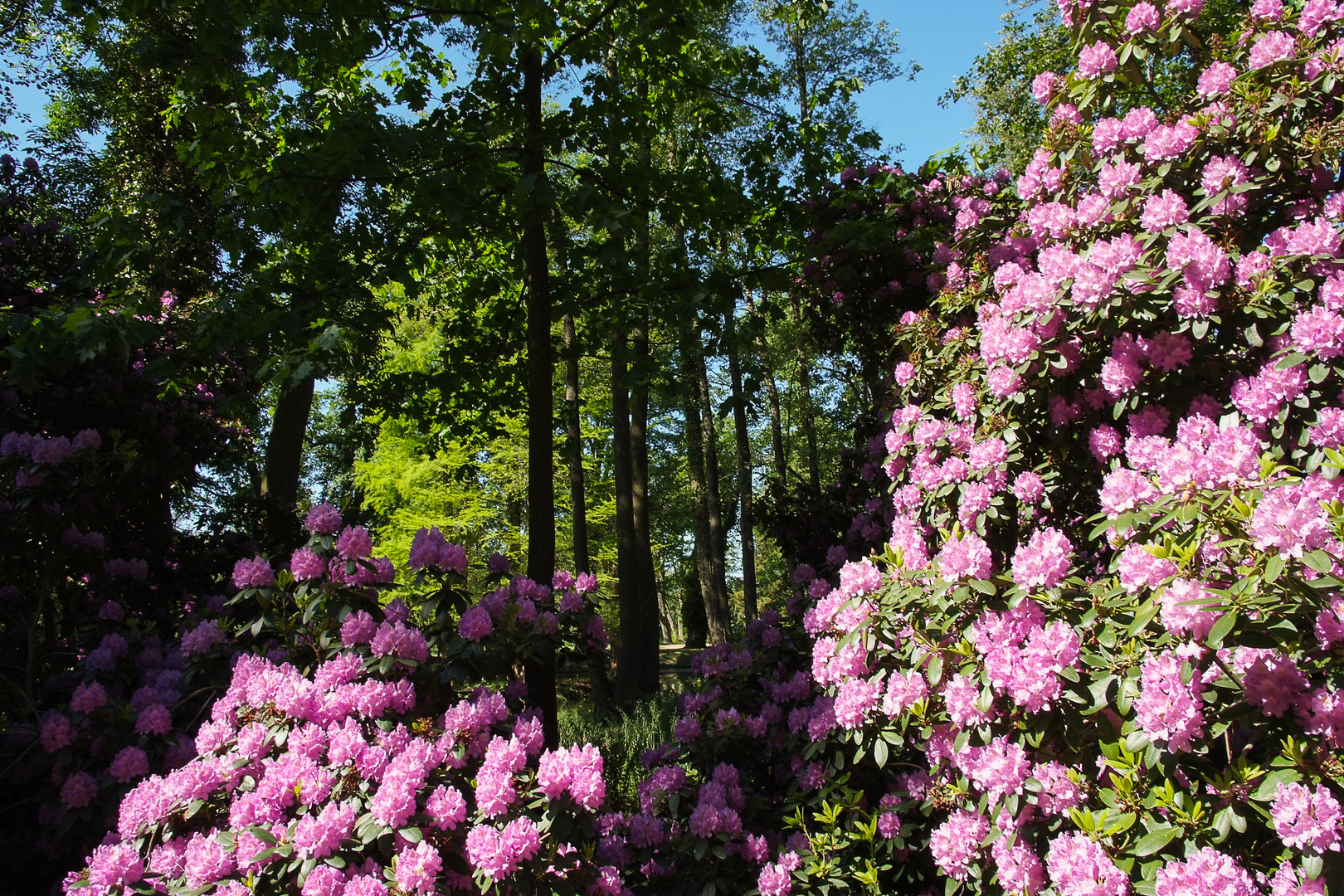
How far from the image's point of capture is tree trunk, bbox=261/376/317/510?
7512 millimetres

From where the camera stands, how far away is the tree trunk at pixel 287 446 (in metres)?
7.51

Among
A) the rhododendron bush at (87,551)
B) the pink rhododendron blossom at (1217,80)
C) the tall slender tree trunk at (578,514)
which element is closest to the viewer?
the pink rhododendron blossom at (1217,80)

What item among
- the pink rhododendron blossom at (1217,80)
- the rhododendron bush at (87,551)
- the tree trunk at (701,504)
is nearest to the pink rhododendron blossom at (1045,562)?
the pink rhododendron blossom at (1217,80)

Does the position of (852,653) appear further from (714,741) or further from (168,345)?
(168,345)

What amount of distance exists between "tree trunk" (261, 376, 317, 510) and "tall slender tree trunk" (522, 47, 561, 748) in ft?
14.1

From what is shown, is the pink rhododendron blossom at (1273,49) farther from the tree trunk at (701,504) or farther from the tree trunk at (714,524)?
the tree trunk at (714,524)

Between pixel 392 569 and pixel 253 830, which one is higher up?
pixel 392 569

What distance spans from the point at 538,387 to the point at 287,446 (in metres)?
4.72

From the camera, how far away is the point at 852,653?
108 inches

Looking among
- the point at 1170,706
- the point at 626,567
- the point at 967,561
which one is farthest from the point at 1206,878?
the point at 626,567

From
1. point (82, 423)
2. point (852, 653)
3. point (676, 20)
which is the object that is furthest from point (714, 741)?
point (82, 423)

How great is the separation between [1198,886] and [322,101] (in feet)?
15.5

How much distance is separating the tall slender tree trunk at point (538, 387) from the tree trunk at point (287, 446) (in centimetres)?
429

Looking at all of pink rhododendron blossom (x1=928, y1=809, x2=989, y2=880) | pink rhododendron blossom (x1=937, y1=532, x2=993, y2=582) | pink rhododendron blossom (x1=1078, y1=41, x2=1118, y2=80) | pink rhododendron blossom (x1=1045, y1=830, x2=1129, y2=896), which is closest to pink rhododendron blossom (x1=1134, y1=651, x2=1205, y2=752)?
pink rhododendron blossom (x1=1045, y1=830, x2=1129, y2=896)
